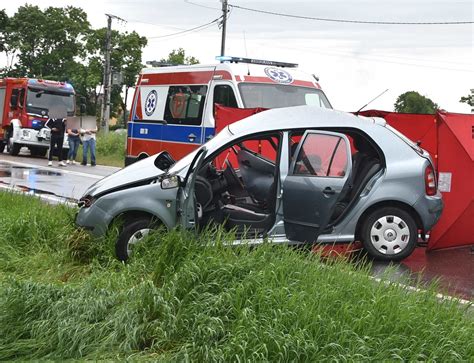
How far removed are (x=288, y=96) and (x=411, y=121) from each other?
14.8ft

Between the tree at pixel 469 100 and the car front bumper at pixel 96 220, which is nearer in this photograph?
the car front bumper at pixel 96 220

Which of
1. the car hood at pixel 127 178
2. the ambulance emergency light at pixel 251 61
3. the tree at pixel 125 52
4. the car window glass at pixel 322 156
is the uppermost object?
the tree at pixel 125 52

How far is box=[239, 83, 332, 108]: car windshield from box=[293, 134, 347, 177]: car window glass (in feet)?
17.3

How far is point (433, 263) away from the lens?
743 cm

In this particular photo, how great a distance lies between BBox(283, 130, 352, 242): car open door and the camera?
21.8 feet

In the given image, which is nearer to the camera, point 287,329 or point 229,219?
point 287,329

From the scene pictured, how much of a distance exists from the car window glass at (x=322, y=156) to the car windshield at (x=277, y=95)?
529 centimetres

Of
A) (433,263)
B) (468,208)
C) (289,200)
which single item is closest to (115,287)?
(289,200)

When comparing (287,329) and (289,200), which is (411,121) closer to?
(289,200)

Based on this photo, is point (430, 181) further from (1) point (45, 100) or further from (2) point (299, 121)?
(1) point (45, 100)

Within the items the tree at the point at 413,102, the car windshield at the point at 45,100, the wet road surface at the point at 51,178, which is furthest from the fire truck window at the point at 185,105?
the tree at the point at 413,102

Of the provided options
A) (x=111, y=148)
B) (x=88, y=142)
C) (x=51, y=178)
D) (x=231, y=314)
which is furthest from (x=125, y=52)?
(x=231, y=314)

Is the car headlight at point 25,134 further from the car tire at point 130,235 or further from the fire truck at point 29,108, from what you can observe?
the car tire at point 130,235

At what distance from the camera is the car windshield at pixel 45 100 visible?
2464 cm
